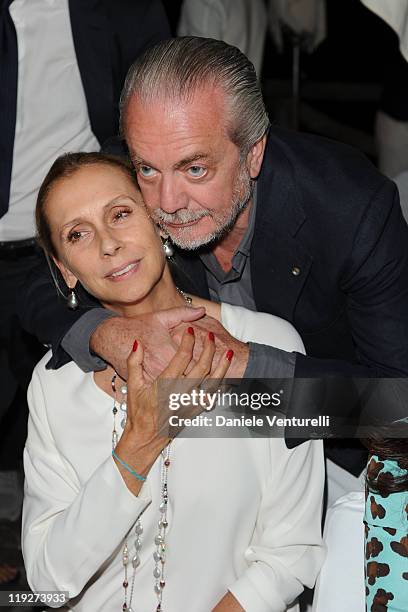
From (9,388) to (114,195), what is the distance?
1.59 metres

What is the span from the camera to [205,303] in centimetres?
232

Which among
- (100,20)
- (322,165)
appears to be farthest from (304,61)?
(322,165)

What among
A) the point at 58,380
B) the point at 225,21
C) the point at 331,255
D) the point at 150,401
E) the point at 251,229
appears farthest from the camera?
the point at 225,21

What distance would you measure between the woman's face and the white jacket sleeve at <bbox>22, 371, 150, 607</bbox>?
0.35 meters

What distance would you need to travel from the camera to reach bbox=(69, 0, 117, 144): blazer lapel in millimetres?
A: 3133

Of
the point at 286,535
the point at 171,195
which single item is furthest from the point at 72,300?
the point at 286,535

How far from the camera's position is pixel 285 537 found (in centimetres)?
210

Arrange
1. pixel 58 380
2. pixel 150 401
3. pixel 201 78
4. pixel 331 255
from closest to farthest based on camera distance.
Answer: pixel 150 401 → pixel 201 78 → pixel 58 380 → pixel 331 255

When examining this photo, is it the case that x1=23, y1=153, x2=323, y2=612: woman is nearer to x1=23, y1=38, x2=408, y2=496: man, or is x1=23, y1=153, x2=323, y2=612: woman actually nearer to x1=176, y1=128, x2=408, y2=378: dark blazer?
x1=23, y1=38, x2=408, y2=496: man

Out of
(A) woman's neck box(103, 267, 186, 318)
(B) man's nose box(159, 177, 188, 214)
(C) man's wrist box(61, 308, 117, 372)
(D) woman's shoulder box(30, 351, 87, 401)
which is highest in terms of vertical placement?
(B) man's nose box(159, 177, 188, 214)

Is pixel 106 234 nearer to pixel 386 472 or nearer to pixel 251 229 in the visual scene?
pixel 251 229

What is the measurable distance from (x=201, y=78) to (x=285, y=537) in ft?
3.18

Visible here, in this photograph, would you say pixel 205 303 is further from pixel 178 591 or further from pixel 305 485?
pixel 178 591

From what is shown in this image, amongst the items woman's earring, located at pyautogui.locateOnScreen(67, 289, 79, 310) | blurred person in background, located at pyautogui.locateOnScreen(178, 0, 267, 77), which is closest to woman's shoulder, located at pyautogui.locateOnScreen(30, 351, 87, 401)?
woman's earring, located at pyautogui.locateOnScreen(67, 289, 79, 310)
